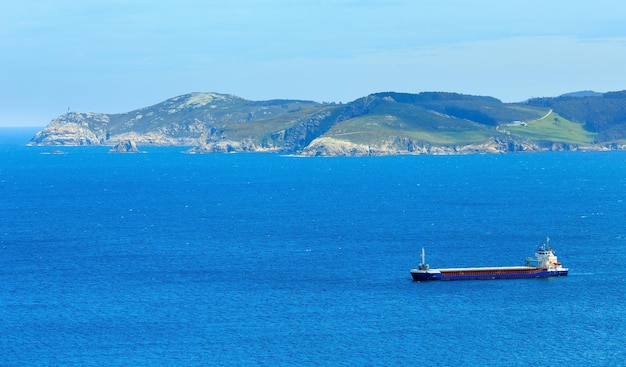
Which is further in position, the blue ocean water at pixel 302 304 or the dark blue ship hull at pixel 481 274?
the dark blue ship hull at pixel 481 274

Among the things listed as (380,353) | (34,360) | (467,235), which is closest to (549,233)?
(467,235)

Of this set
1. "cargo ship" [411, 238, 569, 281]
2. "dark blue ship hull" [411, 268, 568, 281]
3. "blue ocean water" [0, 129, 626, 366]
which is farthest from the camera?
"cargo ship" [411, 238, 569, 281]

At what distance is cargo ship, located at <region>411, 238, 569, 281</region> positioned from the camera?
506 ft

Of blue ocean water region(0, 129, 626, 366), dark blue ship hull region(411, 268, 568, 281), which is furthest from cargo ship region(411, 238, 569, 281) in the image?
blue ocean water region(0, 129, 626, 366)

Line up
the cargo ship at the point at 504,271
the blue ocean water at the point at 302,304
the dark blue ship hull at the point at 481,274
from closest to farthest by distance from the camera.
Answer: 1. the blue ocean water at the point at 302,304
2. the dark blue ship hull at the point at 481,274
3. the cargo ship at the point at 504,271

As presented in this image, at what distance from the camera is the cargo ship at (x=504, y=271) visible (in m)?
154

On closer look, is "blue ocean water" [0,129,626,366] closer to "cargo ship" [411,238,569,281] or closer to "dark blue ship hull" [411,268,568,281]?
"dark blue ship hull" [411,268,568,281]

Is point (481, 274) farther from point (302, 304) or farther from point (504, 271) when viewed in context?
point (302, 304)

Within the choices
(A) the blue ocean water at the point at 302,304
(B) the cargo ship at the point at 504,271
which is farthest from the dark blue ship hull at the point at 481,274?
(A) the blue ocean water at the point at 302,304

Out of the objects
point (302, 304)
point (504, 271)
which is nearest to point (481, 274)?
point (504, 271)

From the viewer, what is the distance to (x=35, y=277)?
15625 centimetres

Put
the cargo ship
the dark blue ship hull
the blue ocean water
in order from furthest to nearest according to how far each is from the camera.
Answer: the cargo ship
the dark blue ship hull
the blue ocean water

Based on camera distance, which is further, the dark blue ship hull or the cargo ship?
the cargo ship

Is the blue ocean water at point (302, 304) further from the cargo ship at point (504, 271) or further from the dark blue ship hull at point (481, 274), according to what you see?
the cargo ship at point (504, 271)
